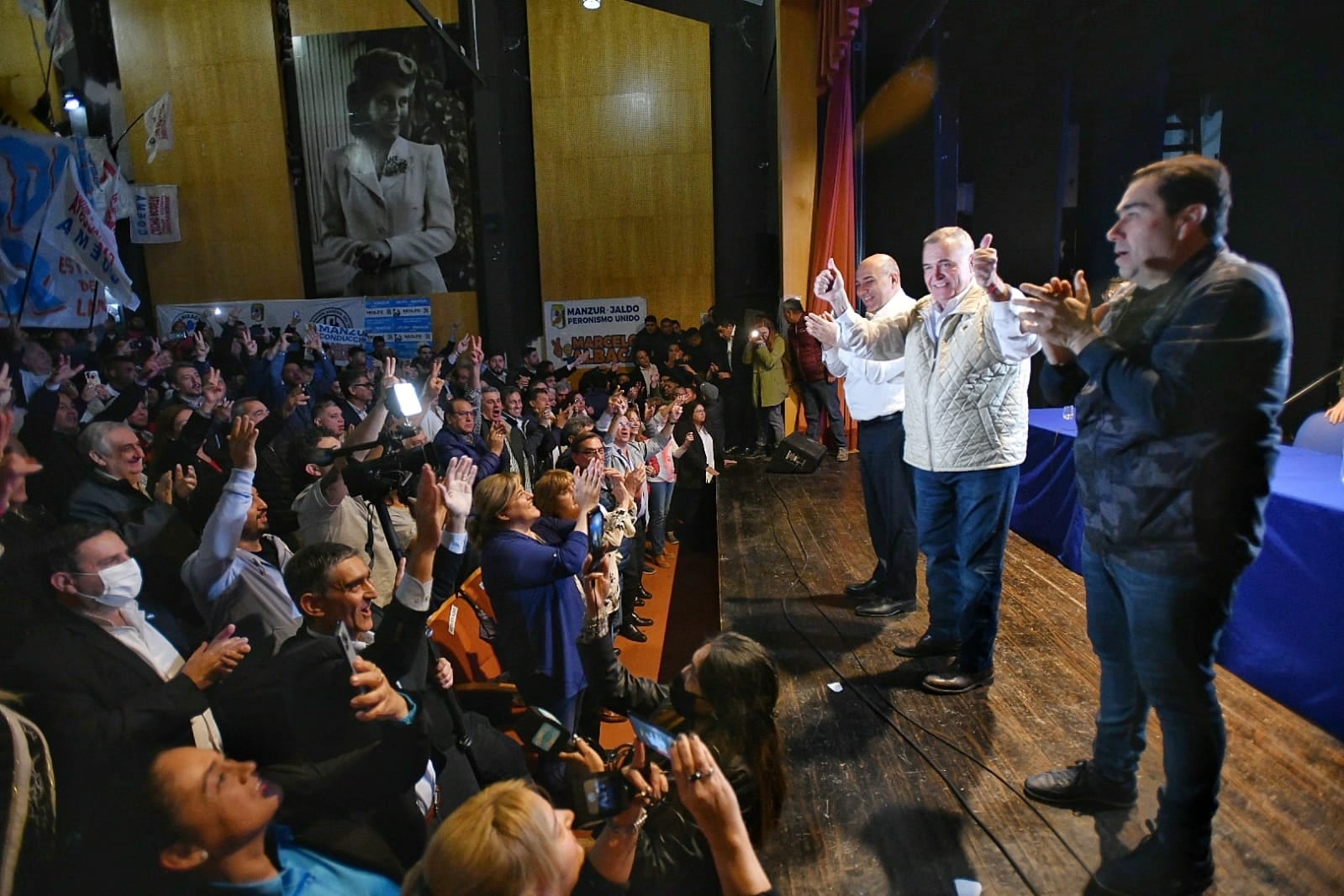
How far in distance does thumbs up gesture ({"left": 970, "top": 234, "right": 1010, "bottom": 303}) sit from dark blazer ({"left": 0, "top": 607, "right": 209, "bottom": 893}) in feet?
3.96

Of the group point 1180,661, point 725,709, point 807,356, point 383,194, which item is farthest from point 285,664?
point 807,356

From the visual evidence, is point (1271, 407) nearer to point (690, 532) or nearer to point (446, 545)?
point (446, 545)

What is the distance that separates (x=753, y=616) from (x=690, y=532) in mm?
1443

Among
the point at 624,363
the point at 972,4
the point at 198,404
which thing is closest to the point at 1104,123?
the point at 972,4

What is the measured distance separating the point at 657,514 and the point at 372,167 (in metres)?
2.14

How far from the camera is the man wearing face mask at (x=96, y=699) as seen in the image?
63cm

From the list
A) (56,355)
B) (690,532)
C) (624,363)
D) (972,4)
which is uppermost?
(972,4)

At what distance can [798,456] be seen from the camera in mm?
3871

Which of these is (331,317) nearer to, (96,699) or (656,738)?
(96,699)

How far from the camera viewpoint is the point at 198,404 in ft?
2.65

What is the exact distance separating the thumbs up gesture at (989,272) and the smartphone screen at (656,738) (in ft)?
2.80

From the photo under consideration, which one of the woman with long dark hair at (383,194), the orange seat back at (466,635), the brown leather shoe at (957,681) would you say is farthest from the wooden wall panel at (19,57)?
the brown leather shoe at (957,681)

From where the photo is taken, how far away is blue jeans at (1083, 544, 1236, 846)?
94cm

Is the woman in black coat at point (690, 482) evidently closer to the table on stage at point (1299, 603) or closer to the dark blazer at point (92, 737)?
the table on stage at point (1299, 603)
